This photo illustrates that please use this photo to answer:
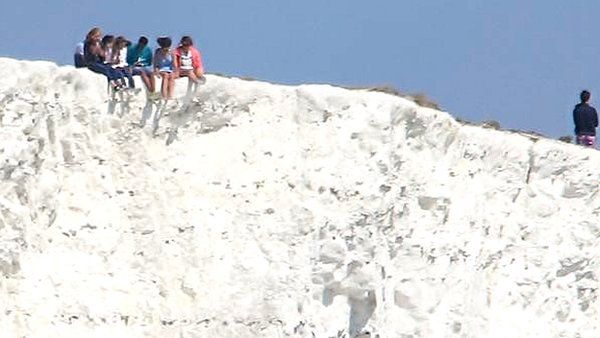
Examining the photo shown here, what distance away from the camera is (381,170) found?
34656 millimetres

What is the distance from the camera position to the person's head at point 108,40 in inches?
1321

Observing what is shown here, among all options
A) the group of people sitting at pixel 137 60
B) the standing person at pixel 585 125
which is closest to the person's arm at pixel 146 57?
the group of people sitting at pixel 137 60

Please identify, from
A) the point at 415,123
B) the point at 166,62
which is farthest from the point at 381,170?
the point at 166,62

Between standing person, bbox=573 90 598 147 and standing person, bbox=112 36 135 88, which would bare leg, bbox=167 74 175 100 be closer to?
standing person, bbox=112 36 135 88

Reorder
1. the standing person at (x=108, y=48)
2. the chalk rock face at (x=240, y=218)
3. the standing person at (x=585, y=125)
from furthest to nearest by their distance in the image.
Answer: the standing person at (x=585, y=125) < the standing person at (x=108, y=48) < the chalk rock face at (x=240, y=218)

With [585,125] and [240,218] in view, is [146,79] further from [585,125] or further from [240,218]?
[585,125]

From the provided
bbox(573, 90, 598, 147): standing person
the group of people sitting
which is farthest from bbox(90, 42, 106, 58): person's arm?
bbox(573, 90, 598, 147): standing person

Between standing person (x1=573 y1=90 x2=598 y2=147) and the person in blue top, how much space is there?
7640 millimetres

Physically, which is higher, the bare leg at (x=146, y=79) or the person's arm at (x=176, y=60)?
the person's arm at (x=176, y=60)

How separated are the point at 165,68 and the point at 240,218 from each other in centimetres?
234

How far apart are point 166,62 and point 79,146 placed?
5.75 ft

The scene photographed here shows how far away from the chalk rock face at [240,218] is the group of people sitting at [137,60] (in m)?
0.20

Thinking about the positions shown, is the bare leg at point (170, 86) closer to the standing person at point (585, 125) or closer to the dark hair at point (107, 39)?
the dark hair at point (107, 39)

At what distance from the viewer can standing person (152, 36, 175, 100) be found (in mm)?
33844
